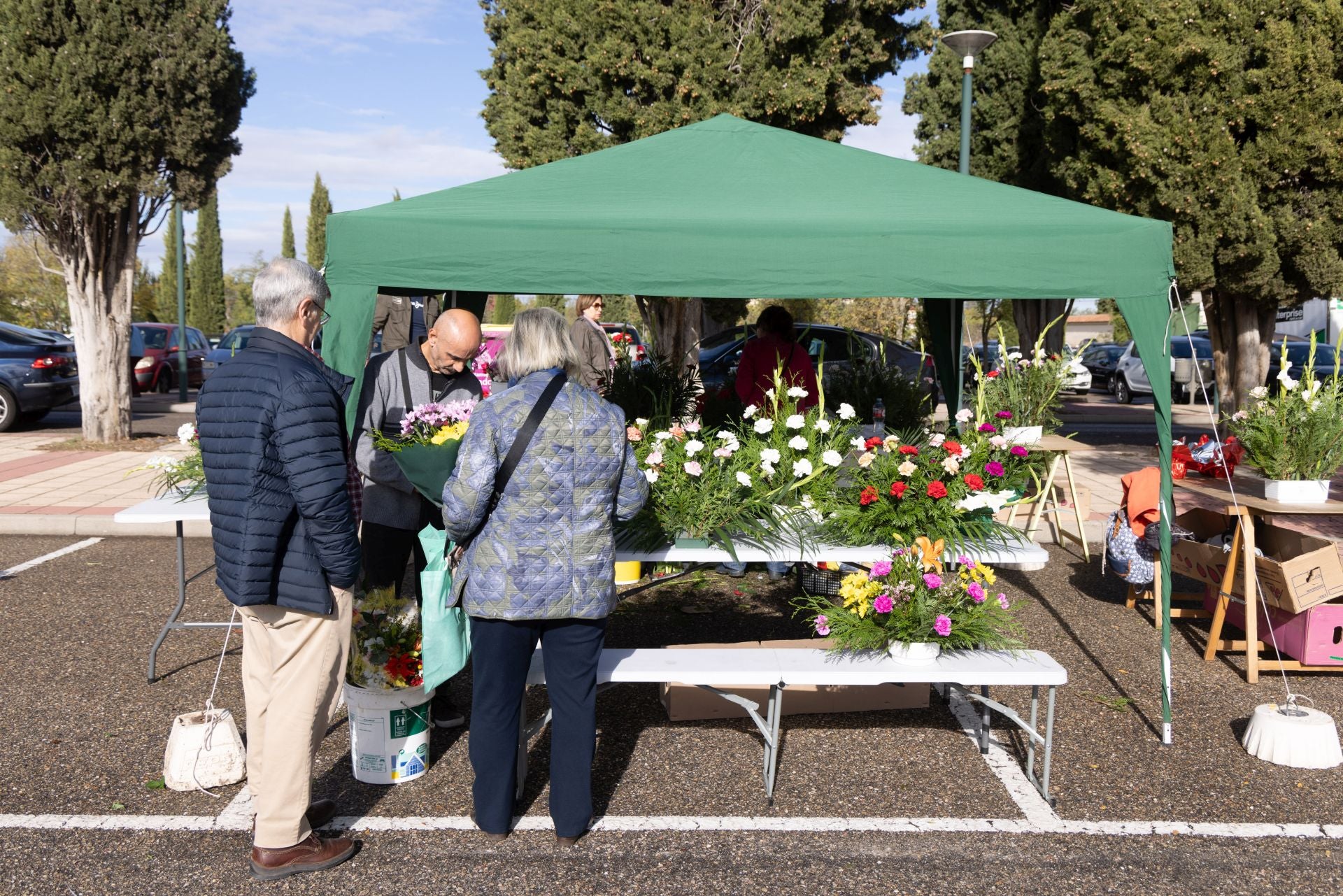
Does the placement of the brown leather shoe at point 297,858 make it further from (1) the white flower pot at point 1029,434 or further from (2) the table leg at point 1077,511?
(2) the table leg at point 1077,511

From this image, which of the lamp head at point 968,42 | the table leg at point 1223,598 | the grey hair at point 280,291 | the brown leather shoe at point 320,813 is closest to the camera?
the grey hair at point 280,291

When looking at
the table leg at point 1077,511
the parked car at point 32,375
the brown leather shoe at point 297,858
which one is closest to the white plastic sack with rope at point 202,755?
the brown leather shoe at point 297,858

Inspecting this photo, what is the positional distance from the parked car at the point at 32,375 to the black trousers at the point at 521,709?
1363 centimetres

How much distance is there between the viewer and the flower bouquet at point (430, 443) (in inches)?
142

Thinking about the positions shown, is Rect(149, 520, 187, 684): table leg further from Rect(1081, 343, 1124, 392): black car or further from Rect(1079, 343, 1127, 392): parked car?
Rect(1081, 343, 1124, 392): black car

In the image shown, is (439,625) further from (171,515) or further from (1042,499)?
(1042,499)

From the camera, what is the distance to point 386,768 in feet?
12.7

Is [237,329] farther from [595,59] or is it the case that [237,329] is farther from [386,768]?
[386,768]

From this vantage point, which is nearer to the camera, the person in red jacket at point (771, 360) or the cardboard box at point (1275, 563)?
the cardboard box at point (1275, 563)

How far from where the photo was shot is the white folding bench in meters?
3.79

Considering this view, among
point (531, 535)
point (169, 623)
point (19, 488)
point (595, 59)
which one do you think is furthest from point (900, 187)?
point (595, 59)

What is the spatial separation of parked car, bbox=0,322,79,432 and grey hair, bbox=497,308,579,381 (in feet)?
44.7

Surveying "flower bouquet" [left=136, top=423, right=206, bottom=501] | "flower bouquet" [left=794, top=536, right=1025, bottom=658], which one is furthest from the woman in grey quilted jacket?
"flower bouquet" [left=136, top=423, right=206, bottom=501]

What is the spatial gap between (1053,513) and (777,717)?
5.18 meters
